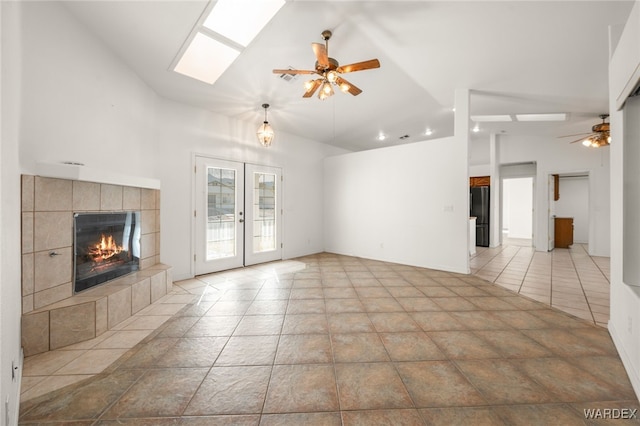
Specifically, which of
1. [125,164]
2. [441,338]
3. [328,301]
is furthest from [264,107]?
[441,338]

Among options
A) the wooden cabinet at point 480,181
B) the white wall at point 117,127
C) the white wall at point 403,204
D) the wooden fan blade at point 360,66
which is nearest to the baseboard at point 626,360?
the white wall at point 403,204

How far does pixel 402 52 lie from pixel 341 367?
3.60m

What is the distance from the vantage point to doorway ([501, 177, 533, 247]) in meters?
9.59

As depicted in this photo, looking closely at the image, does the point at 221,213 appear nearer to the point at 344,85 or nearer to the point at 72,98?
the point at 72,98

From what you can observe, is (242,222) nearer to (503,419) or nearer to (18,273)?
(18,273)

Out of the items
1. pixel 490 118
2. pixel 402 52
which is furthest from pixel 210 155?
pixel 490 118

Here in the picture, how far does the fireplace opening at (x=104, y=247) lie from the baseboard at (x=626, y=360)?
14.9 feet

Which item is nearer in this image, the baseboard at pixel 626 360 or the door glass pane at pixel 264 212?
the baseboard at pixel 626 360

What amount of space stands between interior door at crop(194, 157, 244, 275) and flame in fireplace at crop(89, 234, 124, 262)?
1511 millimetres

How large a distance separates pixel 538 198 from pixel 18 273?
9.68 meters

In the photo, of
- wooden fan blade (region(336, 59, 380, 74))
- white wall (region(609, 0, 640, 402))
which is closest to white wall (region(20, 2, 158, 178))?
wooden fan blade (region(336, 59, 380, 74))

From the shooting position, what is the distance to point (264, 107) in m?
4.54

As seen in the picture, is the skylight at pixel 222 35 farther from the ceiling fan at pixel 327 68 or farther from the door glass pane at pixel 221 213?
the door glass pane at pixel 221 213

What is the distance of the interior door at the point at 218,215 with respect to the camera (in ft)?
14.7
